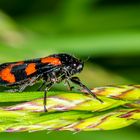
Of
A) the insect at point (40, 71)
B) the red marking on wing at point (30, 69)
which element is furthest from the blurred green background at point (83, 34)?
the red marking on wing at point (30, 69)

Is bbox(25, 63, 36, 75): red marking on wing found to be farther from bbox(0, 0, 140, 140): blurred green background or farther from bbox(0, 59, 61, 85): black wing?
bbox(0, 0, 140, 140): blurred green background

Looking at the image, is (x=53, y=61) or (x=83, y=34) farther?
(x=83, y=34)

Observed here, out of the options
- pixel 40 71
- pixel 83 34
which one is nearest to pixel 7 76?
pixel 40 71

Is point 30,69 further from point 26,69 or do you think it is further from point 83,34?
point 83,34

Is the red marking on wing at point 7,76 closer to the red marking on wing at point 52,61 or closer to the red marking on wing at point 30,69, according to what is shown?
the red marking on wing at point 30,69

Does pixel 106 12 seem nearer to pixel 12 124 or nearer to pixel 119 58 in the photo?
pixel 119 58

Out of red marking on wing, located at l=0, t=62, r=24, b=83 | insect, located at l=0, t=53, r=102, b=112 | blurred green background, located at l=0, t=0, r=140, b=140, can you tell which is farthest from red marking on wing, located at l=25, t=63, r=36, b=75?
blurred green background, located at l=0, t=0, r=140, b=140
